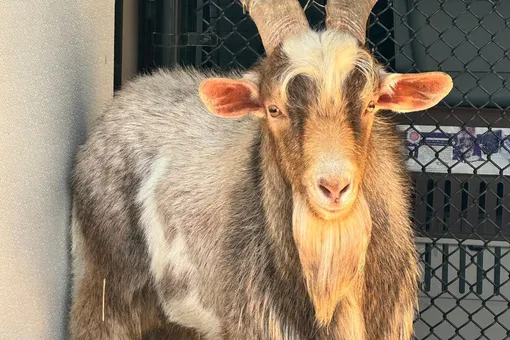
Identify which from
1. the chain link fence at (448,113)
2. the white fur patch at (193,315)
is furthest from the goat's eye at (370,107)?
the chain link fence at (448,113)

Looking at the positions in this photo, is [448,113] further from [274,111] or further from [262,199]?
[274,111]

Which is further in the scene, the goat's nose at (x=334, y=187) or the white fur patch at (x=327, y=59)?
the white fur patch at (x=327, y=59)

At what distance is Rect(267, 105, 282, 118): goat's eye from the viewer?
2.66 metres

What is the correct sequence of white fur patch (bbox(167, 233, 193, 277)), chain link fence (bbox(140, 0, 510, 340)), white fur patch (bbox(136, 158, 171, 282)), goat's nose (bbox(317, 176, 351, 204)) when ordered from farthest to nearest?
1. chain link fence (bbox(140, 0, 510, 340))
2. white fur patch (bbox(136, 158, 171, 282))
3. white fur patch (bbox(167, 233, 193, 277))
4. goat's nose (bbox(317, 176, 351, 204))

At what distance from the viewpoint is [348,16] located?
2.84m

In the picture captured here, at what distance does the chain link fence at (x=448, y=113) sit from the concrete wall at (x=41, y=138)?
0.74 metres

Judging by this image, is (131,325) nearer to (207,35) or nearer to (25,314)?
(25,314)

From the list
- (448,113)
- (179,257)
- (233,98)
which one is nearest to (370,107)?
(233,98)

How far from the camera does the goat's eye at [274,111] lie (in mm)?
2664

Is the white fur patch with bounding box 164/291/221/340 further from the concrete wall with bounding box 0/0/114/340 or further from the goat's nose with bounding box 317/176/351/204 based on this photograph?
the goat's nose with bounding box 317/176/351/204

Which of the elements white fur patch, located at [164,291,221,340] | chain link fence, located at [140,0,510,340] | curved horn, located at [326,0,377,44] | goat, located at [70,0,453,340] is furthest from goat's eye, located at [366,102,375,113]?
chain link fence, located at [140,0,510,340]

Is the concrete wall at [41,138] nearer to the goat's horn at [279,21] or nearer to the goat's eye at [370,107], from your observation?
the goat's horn at [279,21]

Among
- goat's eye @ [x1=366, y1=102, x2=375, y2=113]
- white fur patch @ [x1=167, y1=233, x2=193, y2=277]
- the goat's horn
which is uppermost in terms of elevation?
the goat's horn

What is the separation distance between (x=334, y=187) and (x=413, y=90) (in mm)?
667
